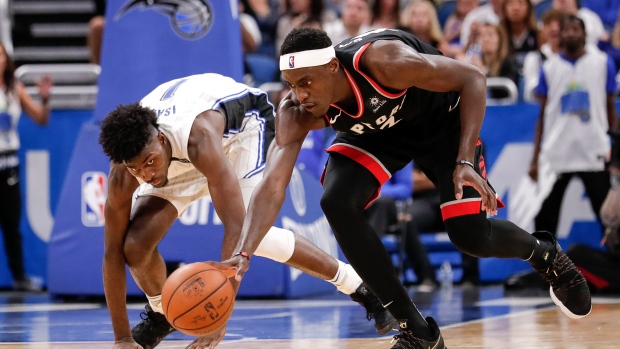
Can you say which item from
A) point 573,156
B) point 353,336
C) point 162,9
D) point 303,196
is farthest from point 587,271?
point 162,9

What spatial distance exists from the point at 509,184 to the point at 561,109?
0.95 m

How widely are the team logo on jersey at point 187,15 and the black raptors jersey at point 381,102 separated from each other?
366 centimetres

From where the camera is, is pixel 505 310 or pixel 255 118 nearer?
pixel 255 118

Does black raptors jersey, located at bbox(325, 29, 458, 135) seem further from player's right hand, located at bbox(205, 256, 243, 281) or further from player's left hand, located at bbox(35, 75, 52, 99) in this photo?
player's left hand, located at bbox(35, 75, 52, 99)

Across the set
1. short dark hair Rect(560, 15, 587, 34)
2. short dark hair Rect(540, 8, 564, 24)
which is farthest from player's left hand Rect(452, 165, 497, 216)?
→ short dark hair Rect(540, 8, 564, 24)

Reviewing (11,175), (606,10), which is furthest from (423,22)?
(11,175)

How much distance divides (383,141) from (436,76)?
55 cm

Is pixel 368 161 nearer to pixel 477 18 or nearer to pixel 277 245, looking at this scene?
pixel 277 245

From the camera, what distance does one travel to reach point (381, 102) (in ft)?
15.5

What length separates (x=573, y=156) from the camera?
9258 millimetres

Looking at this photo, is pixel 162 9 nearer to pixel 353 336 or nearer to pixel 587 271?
pixel 353 336

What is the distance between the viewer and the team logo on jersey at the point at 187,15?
839 centimetres

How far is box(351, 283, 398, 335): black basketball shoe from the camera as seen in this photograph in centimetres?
571

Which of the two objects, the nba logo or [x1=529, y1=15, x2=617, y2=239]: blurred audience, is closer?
the nba logo
